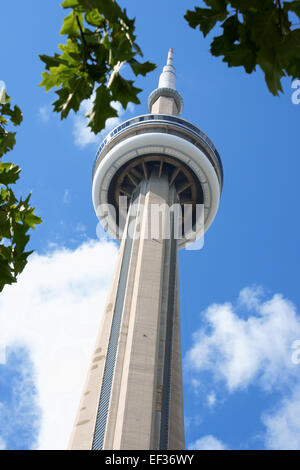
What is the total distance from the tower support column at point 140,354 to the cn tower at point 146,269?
2.6 inches

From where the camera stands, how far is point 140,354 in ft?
94.8

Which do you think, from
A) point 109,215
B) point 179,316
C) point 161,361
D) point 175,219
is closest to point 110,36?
point 161,361

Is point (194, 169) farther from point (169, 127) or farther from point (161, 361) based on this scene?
point (161, 361)

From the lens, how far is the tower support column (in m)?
26.4

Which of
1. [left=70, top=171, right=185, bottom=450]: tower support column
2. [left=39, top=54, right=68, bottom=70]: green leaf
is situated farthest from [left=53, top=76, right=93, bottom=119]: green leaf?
[left=70, top=171, right=185, bottom=450]: tower support column

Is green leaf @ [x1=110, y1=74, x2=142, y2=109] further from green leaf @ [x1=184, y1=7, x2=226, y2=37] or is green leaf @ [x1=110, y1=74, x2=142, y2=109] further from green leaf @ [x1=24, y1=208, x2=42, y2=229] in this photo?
green leaf @ [x1=24, y1=208, x2=42, y2=229]

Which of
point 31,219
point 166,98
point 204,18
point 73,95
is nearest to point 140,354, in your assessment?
point 31,219

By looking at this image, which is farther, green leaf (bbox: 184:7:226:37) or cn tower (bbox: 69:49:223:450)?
cn tower (bbox: 69:49:223:450)

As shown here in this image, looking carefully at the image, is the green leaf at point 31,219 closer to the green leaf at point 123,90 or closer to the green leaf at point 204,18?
the green leaf at point 123,90

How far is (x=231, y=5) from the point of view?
2844 mm

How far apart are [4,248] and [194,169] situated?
3910 centimetres

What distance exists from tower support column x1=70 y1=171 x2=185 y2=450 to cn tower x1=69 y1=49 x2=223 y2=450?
0.07 metres

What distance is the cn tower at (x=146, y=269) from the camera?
2714cm
